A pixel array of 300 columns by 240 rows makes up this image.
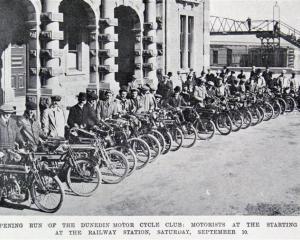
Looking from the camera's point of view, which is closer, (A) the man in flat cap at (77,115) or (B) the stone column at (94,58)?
(A) the man in flat cap at (77,115)

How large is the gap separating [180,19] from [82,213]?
54.3ft

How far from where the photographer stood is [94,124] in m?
10.7

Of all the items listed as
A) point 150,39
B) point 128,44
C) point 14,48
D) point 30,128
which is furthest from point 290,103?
point 30,128

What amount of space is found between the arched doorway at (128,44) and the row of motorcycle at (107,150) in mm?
5790

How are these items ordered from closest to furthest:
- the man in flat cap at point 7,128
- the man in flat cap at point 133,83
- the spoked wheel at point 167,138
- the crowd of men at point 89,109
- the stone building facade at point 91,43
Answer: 1. the man in flat cap at point 7,128
2. the crowd of men at point 89,109
3. the spoked wheel at point 167,138
4. the stone building facade at point 91,43
5. the man in flat cap at point 133,83

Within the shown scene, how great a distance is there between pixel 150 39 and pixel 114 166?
1167cm

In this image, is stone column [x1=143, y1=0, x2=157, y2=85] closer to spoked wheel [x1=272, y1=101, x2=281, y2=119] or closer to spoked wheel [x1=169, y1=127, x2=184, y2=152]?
spoked wheel [x1=272, y1=101, x2=281, y2=119]

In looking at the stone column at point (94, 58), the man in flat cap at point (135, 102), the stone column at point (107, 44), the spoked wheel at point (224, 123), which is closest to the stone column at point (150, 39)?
the stone column at point (107, 44)

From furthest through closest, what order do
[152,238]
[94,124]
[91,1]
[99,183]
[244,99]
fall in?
1. [91,1]
2. [244,99]
3. [94,124]
4. [99,183]
5. [152,238]

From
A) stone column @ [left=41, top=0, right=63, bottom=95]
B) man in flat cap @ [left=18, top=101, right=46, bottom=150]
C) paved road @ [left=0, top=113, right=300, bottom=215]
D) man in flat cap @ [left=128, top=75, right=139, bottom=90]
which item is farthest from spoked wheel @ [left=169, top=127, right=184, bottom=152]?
man in flat cap @ [left=18, top=101, right=46, bottom=150]

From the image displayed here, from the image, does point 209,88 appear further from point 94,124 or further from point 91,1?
point 94,124

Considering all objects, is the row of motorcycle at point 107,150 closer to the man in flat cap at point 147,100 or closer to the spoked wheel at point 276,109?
the man in flat cap at point 147,100

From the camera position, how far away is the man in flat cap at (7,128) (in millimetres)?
8758

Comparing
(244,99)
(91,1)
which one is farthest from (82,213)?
(91,1)
